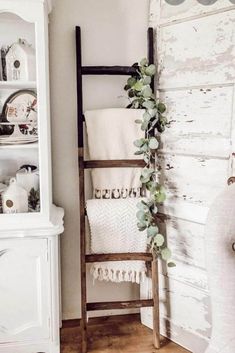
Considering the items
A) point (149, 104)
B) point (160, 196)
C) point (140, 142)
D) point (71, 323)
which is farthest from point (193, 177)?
point (71, 323)

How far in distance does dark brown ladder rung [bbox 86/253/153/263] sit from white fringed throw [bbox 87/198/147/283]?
3 centimetres

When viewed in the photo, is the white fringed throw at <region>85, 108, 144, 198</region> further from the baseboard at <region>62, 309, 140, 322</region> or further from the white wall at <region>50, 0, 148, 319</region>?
the baseboard at <region>62, 309, 140, 322</region>

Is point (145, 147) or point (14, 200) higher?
point (145, 147)

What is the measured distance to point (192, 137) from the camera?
2.08 metres

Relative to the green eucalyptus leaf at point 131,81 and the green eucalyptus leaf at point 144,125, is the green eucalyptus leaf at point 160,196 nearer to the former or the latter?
the green eucalyptus leaf at point 144,125

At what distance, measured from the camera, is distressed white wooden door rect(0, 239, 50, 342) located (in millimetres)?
1986

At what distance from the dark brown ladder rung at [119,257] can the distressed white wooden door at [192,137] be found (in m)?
0.14

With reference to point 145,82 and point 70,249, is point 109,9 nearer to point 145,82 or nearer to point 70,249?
point 145,82

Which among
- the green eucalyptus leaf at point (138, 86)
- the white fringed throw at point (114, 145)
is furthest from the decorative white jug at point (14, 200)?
the green eucalyptus leaf at point (138, 86)

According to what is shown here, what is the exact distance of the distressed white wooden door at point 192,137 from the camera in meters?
1.94

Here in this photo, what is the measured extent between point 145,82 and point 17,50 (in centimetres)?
63

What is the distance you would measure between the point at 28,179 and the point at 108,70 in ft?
2.27

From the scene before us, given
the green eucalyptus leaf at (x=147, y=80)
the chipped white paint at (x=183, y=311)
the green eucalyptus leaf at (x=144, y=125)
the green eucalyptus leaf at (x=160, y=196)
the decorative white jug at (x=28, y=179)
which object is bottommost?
the chipped white paint at (x=183, y=311)

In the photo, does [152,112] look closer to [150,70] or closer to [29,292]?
[150,70]
